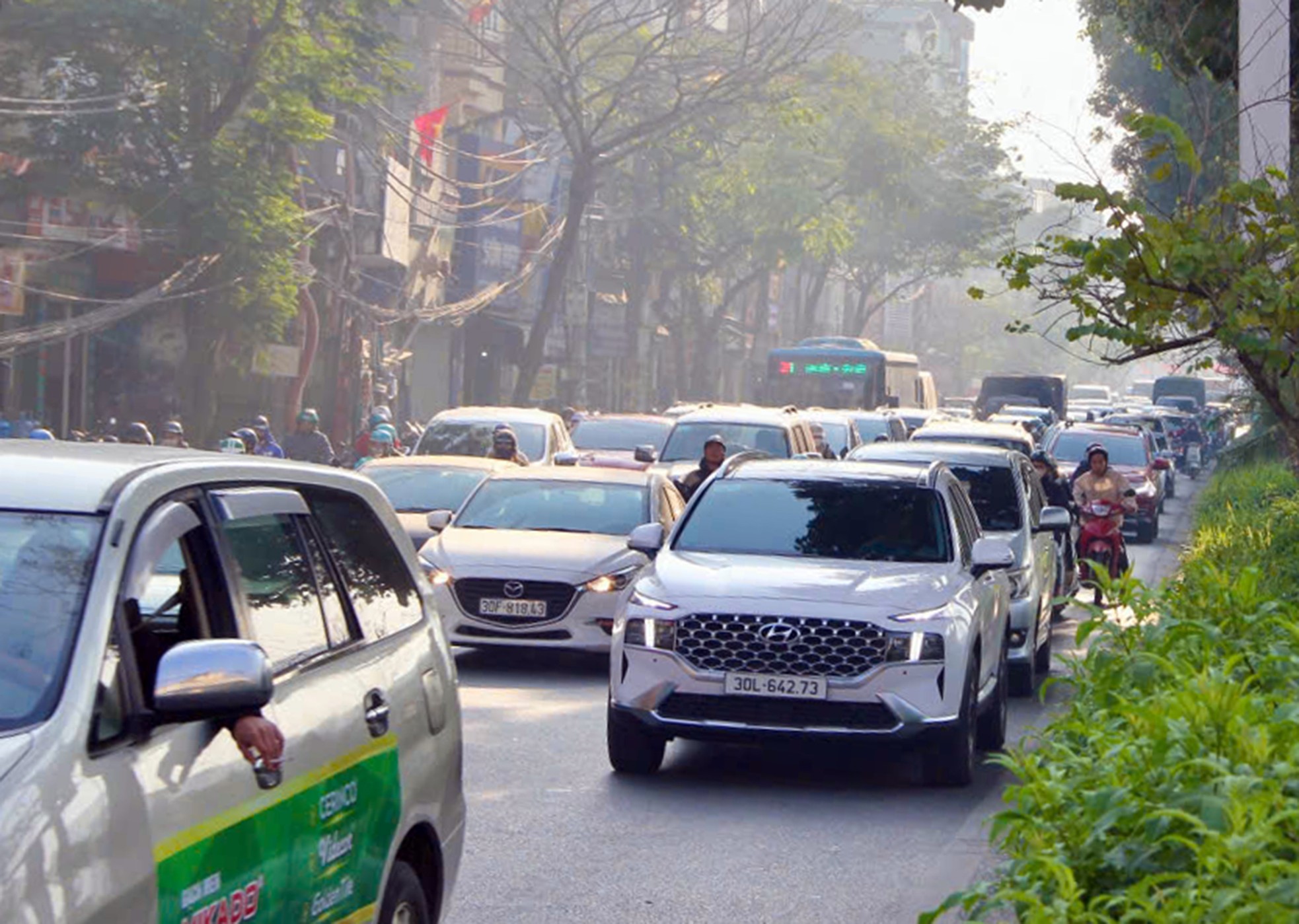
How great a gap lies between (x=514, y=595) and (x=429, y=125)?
29.9m

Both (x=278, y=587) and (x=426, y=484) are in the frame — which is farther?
(x=426, y=484)

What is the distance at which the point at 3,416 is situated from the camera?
1153 inches

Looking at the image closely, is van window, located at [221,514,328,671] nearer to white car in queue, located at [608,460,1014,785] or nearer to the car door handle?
the car door handle

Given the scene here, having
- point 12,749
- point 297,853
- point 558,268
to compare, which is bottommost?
point 297,853

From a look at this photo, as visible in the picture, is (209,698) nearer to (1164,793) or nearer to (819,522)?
(1164,793)

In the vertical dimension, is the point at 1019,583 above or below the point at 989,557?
below

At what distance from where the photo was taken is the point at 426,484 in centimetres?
1905

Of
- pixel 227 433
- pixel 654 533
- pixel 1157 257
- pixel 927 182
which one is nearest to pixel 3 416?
pixel 227 433

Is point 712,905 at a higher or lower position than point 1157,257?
lower

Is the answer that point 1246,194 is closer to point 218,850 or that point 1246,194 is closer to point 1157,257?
point 1157,257

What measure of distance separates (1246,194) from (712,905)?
3.82m

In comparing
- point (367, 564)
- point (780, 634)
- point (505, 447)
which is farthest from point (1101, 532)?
point (367, 564)

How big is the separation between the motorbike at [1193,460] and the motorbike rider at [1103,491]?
34.6m

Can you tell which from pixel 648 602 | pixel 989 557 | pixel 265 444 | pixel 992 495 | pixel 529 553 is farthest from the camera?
pixel 265 444
